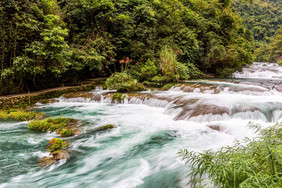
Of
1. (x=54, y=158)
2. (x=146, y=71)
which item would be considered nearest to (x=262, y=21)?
(x=146, y=71)

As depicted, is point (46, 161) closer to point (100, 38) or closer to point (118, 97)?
point (118, 97)

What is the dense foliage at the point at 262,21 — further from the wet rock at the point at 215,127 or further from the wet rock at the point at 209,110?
the wet rock at the point at 215,127

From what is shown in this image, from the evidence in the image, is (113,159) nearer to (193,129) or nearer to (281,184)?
(193,129)

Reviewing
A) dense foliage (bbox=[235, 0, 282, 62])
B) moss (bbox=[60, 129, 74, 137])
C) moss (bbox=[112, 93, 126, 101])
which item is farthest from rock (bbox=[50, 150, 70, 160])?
dense foliage (bbox=[235, 0, 282, 62])

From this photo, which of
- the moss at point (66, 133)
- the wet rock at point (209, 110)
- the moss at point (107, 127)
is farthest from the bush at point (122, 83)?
the moss at point (66, 133)

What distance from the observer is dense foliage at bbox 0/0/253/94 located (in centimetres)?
984

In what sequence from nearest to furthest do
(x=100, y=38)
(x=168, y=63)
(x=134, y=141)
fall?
1. (x=134, y=141)
2. (x=168, y=63)
3. (x=100, y=38)

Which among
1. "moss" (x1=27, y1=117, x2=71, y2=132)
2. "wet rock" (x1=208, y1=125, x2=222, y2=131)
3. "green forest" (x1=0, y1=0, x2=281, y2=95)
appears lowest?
"wet rock" (x1=208, y1=125, x2=222, y2=131)

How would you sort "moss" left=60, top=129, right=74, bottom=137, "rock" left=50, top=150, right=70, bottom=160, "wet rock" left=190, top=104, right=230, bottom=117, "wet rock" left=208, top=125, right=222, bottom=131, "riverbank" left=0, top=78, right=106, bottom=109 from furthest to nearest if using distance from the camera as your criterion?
"riverbank" left=0, top=78, right=106, bottom=109 → "wet rock" left=190, top=104, right=230, bottom=117 → "wet rock" left=208, top=125, right=222, bottom=131 → "moss" left=60, top=129, right=74, bottom=137 → "rock" left=50, top=150, right=70, bottom=160

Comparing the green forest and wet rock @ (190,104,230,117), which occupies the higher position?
the green forest

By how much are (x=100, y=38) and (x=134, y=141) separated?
37.6 feet

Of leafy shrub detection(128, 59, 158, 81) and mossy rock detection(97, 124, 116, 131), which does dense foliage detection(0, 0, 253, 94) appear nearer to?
leafy shrub detection(128, 59, 158, 81)

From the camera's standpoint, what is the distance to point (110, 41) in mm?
15641

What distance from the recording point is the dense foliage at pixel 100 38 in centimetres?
984
